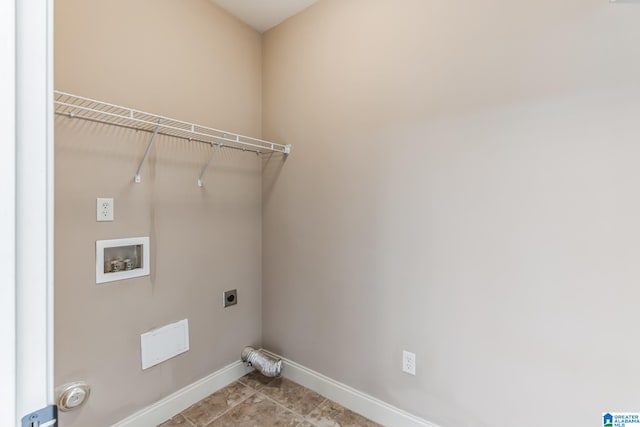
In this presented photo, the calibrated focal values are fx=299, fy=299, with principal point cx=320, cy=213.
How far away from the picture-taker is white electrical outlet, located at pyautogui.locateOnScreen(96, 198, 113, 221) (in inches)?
57.6

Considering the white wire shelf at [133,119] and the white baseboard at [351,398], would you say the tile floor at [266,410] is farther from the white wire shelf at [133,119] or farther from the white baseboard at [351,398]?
the white wire shelf at [133,119]

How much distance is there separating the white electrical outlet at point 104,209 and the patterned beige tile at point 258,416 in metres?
1.26

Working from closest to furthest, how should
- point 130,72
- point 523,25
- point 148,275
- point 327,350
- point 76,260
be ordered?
point 523,25, point 76,260, point 130,72, point 148,275, point 327,350

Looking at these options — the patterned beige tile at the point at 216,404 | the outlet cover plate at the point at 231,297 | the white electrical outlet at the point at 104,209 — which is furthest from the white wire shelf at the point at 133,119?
the patterned beige tile at the point at 216,404

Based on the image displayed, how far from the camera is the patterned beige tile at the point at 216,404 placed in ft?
5.68

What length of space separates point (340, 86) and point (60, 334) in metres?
1.94

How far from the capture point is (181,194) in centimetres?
182

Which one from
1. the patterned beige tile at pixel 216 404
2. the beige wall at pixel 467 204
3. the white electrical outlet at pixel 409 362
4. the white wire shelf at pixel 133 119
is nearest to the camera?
the beige wall at pixel 467 204

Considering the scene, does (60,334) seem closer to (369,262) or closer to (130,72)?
(130,72)

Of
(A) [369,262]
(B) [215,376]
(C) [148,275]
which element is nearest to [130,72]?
(C) [148,275]

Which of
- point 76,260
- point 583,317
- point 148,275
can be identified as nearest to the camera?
point 583,317

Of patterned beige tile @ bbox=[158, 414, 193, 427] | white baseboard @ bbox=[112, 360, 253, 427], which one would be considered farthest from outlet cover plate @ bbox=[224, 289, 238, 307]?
patterned beige tile @ bbox=[158, 414, 193, 427]

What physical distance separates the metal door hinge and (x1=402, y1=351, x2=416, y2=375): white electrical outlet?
1.51 meters

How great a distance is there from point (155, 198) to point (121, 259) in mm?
368
